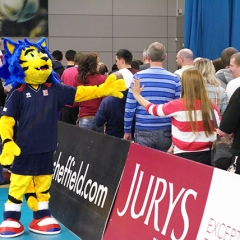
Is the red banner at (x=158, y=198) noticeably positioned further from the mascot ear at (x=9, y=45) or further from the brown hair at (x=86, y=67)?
the brown hair at (x=86, y=67)

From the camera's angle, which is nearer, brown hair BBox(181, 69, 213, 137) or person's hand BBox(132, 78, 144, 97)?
brown hair BBox(181, 69, 213, 137)

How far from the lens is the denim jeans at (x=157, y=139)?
228 inches

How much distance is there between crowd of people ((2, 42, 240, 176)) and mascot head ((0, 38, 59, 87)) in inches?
35.1

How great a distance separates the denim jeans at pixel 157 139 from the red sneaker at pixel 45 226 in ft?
4.01

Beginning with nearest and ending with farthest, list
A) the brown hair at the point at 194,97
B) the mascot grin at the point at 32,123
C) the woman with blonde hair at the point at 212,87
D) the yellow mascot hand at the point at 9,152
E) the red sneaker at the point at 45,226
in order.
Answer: the brown hair at the point at 194,97 → the yellow mascot hand at the point at 9,152 → the mascot grin at the point at 32,123 → the red sneaker at the point at 45,226 → the woman with blonde hair at the point at 212,87

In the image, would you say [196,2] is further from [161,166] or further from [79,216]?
[161,166]

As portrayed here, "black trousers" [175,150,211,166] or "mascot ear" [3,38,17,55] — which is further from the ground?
"mascot ear" [3,38,17,55]

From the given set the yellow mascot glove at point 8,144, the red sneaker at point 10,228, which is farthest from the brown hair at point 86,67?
the red sneaker at point 10,228

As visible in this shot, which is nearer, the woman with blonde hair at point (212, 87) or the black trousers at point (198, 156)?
the black trousers at point (198, 156)

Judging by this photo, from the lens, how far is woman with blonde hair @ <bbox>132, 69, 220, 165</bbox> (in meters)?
4.96

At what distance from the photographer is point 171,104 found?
503 cm

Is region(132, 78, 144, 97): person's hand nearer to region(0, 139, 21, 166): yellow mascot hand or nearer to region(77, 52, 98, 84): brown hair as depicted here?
region(0, 139, 21, 166): yellow mascot hand

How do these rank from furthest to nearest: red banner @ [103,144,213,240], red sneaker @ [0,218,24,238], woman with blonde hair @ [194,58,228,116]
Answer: woman with blonde hair @ [194,58,228,116] < red sneaker @ [0,218,24,238] < red banner @ [103,144,213,240]

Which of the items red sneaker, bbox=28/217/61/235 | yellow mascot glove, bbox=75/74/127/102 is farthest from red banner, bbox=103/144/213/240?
yellow mascot glove, bbox=75/74/127/102
